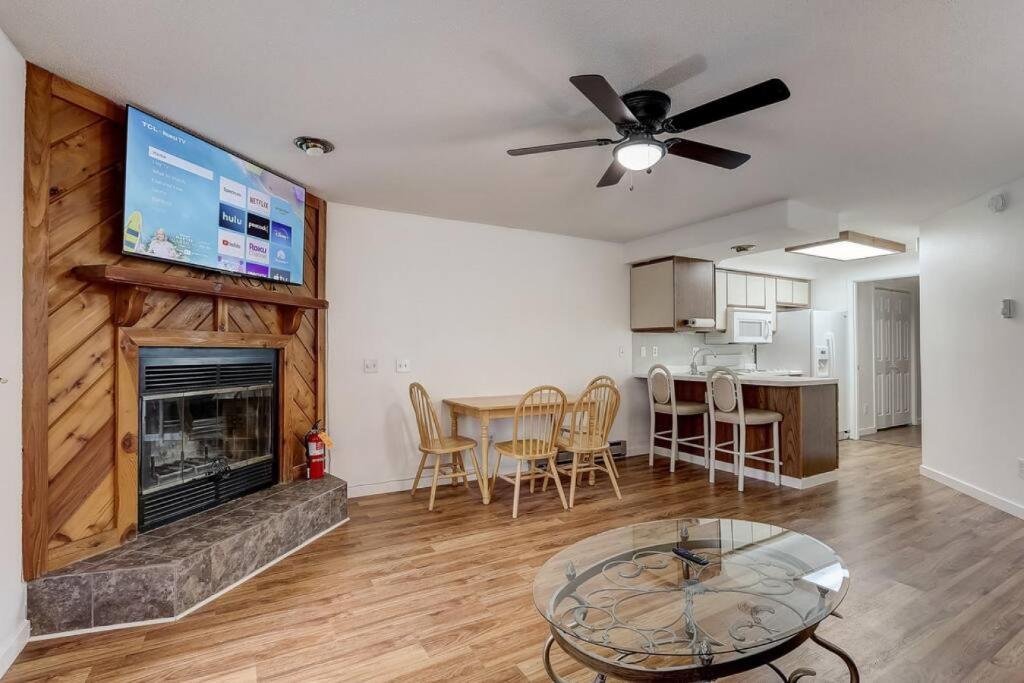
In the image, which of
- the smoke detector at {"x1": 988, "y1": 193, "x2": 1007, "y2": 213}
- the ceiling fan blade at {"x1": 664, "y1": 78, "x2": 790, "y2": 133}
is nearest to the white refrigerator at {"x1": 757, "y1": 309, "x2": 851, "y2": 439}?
the smoke detector at {"x1": 988, "y1": 193, "x2": 1007, "y2": 213}

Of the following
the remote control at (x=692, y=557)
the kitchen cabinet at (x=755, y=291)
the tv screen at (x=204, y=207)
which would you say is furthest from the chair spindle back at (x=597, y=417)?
→ the kitchen cabinet at (x=755, y=291)

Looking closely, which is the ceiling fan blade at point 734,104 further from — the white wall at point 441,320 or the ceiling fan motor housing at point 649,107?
the white wall at point 441,320

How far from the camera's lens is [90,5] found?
1.68 metres

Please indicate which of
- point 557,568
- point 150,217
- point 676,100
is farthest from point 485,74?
point 557,568

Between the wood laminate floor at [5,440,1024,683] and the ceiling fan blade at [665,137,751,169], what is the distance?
208 cm

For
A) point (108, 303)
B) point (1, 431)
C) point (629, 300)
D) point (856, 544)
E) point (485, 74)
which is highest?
point (485, 74)

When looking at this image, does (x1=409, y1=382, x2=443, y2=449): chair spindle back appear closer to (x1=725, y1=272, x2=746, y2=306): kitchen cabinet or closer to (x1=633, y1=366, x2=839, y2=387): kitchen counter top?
(x1=633, y1=366, x2=839, y2=387): kitchen counter top

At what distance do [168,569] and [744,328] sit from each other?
18.8ft

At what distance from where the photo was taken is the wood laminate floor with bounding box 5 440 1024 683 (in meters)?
1.83

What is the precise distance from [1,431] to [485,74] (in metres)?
2.30

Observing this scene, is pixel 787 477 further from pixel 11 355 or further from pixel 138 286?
pixel 11 355

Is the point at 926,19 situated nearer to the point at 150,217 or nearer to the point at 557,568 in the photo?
the point at 557,568

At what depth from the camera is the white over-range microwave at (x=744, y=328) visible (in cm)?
581

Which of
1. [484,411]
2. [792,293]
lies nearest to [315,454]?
[484,411]
